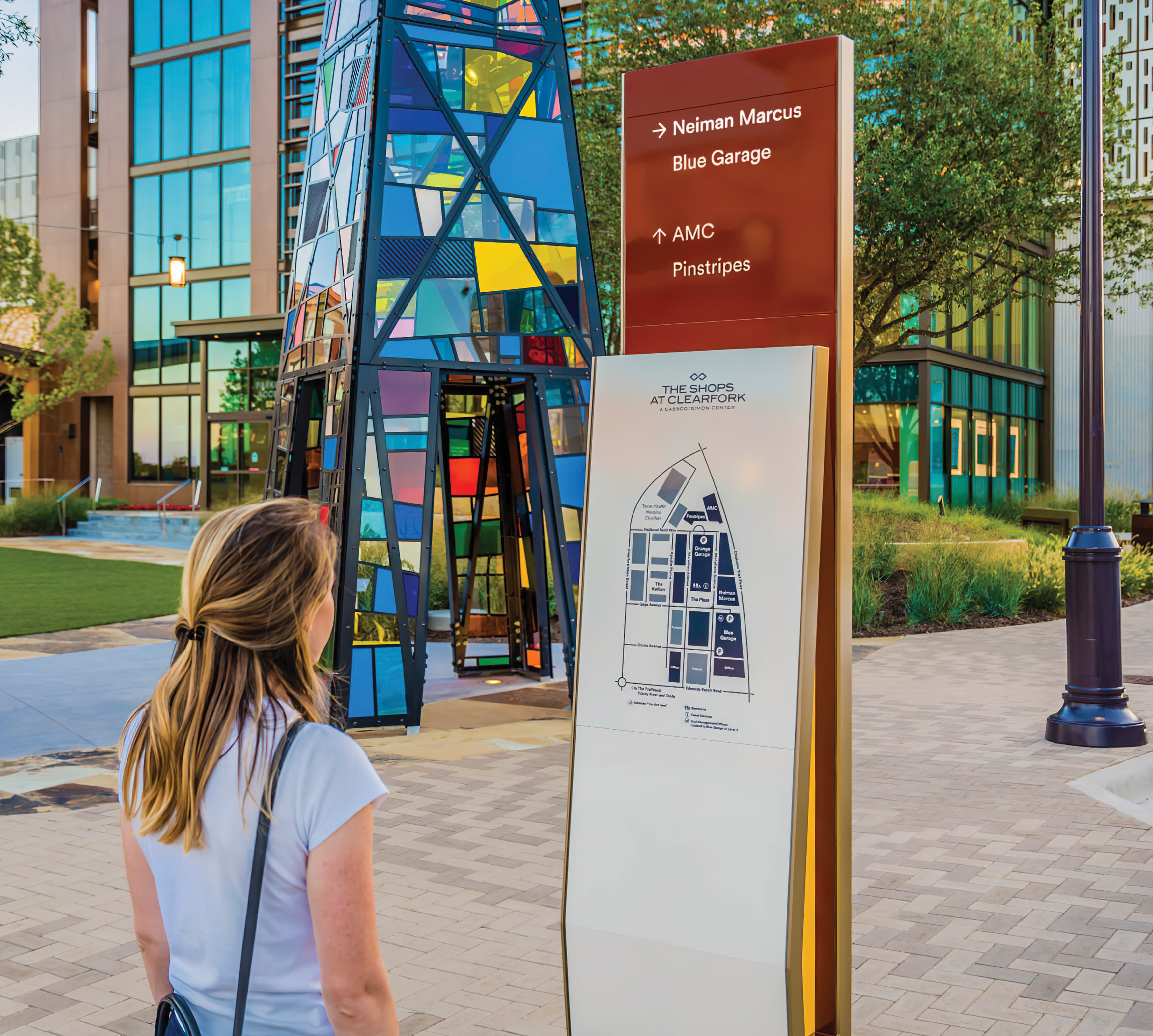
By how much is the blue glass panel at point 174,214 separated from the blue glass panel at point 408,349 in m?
32.8

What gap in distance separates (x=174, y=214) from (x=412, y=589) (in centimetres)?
3424

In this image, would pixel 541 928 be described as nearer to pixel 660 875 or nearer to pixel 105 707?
pixel 660 875

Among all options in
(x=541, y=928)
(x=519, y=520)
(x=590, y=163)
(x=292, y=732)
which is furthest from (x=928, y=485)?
(x=292, y=732)

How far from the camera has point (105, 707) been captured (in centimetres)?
958

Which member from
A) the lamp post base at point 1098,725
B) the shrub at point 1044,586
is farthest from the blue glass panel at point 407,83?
the shrub at point 1044,586

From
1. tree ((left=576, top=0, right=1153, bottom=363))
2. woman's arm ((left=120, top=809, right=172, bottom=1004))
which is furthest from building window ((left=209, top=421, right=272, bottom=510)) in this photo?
woman's arm ((left=120, top=809, right=172, bottom=1004))

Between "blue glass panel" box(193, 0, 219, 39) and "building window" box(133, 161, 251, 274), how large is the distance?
4.35 m

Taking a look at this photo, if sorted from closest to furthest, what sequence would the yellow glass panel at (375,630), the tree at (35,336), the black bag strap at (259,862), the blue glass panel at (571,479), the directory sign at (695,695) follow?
the black bag strap at (259,862) < the directory sign at (695,695) < the yellow glass panel at (375,630) < the blue glass panel at (571,479) < the tree at (35,336)

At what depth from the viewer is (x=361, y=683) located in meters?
8.40

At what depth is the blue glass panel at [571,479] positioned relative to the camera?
365 inches

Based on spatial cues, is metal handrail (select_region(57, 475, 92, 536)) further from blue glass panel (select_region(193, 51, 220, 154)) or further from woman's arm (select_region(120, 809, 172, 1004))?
woman's arm (select_region(120, 809, 172, 1004))

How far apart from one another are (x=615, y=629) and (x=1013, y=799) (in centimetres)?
430

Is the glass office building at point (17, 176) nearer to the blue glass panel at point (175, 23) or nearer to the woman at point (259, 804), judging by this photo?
the blue glass panel at point (175, 23)

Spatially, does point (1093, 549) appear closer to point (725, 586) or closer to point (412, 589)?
point (412, 589)
